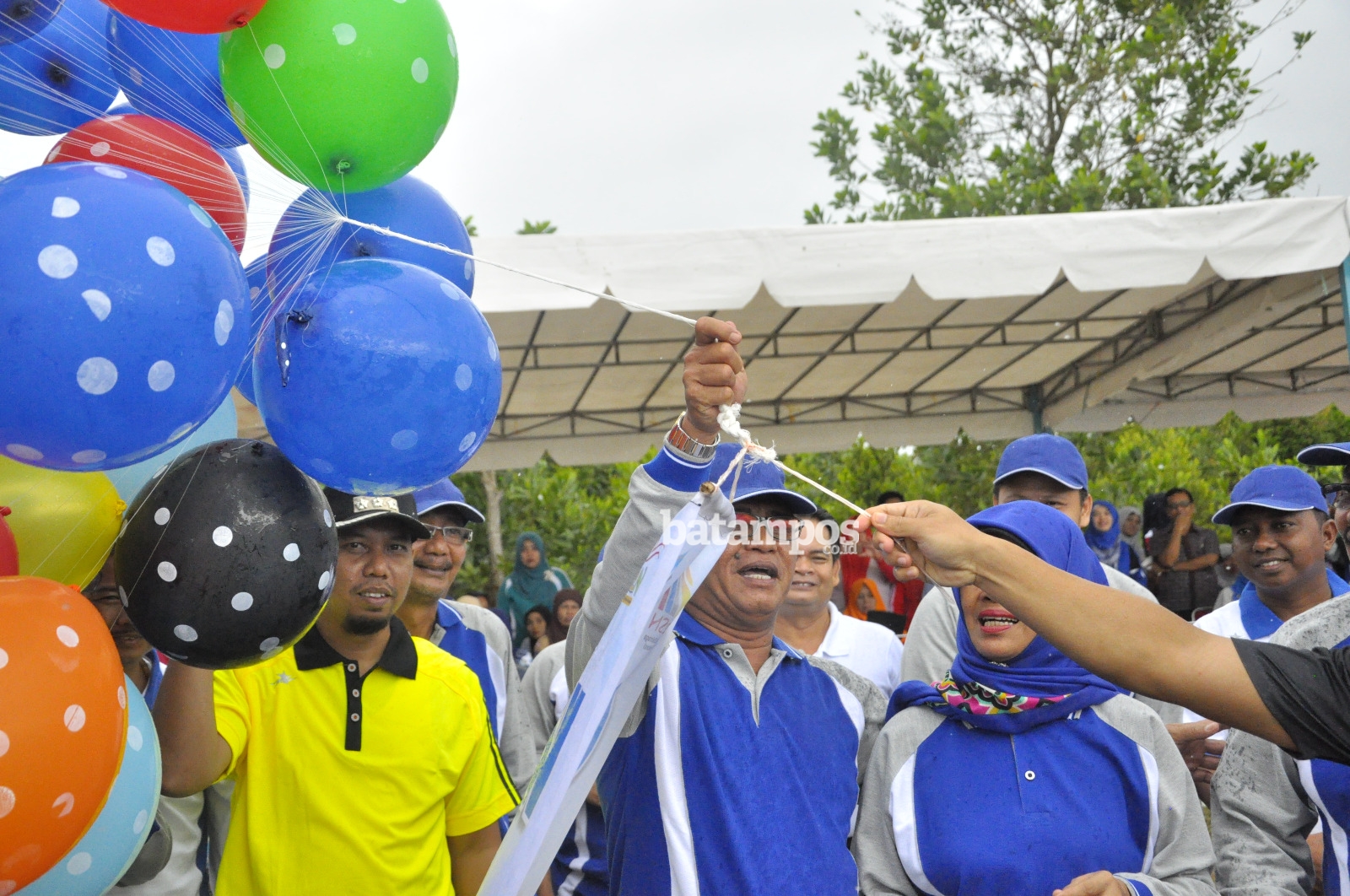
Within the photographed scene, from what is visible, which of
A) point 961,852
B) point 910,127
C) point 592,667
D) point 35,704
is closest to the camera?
point 35,704

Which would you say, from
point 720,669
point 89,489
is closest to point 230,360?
point 89,489

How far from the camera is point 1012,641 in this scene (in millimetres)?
2232

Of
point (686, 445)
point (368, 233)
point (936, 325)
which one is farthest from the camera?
point (936, 325)

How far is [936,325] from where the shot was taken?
7.62 metres

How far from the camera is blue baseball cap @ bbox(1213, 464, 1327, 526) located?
351 centimetres

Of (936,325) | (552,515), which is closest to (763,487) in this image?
(936,325)

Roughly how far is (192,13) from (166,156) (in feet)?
0.89

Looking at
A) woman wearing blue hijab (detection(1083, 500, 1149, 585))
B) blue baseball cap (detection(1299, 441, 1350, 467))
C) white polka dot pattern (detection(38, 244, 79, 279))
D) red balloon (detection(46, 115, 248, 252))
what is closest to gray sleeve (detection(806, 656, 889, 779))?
blue baseball cap (detection(1299, 441, 1350, 467))

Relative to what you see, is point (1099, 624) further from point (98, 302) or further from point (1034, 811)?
point (98, 302)

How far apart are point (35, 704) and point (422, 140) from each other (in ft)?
3.53

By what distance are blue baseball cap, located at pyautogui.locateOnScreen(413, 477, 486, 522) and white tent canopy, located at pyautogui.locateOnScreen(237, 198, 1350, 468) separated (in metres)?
1.76

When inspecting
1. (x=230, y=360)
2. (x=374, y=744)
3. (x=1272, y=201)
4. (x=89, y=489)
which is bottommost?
(x=374, y=744)

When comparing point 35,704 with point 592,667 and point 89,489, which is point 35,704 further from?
point 592,667

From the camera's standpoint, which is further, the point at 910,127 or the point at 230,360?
the point at 910,127
